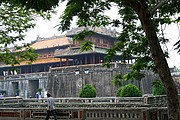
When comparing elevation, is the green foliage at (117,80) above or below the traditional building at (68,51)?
below

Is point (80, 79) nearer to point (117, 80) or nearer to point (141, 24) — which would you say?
point (117, 80)

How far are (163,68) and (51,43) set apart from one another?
3848 cm

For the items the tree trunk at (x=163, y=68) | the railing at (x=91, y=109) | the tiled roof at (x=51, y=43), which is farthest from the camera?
the tiled roof at (x=51, y=43)

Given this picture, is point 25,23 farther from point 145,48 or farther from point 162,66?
point 162,66

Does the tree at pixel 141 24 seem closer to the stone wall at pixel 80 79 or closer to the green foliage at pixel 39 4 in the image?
the green foliage at pixel 39 4

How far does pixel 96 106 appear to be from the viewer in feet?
34.8

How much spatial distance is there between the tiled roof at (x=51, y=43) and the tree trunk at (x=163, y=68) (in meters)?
34.0

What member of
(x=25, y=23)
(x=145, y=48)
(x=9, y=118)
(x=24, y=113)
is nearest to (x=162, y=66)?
(x=145, y=48)

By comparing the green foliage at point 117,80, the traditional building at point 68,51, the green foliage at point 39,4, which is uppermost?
the traditional building at point 68,51

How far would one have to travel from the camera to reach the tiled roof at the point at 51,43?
131 feet

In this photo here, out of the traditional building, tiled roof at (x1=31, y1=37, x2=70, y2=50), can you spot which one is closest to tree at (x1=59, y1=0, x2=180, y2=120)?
the traditional building

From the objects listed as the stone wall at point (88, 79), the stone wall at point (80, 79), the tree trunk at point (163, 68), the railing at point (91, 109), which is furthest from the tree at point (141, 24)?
the stone wall at point (88, 79)

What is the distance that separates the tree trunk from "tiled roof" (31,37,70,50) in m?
34.0

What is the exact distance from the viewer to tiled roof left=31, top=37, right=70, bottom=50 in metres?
39.8
